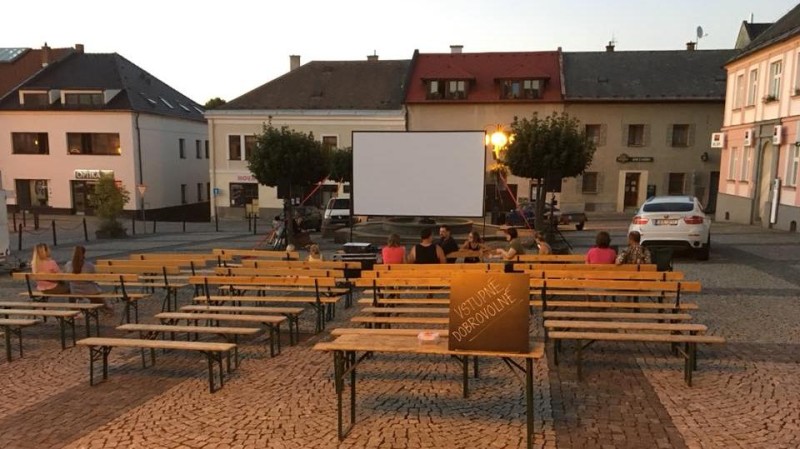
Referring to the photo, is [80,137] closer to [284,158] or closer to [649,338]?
[284,158]

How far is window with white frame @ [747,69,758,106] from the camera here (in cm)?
2314

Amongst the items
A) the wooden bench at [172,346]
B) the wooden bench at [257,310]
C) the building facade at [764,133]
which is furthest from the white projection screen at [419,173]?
the building facade at [764,133]

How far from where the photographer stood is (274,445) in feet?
14.5

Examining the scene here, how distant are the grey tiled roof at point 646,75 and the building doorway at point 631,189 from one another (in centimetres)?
433

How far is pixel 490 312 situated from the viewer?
13.6 ft

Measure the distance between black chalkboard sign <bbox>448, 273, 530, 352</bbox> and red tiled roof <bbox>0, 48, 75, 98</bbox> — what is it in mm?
44953

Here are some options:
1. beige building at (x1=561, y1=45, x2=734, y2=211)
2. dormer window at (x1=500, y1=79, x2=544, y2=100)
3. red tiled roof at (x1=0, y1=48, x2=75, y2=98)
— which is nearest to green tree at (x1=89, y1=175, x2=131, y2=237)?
dormer window at (x1=500, y1=79, x2=544, y2=100)

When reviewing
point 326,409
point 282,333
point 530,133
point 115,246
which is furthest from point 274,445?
point 115,246

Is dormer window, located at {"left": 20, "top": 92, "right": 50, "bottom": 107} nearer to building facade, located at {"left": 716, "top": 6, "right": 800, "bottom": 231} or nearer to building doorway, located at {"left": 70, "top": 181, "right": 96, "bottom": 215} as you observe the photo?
building doorway, located at {"left": 70, "top": 181, "right": 96, "bottom": 215}

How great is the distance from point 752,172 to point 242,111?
26686mm

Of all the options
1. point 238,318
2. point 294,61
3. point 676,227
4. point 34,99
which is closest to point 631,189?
point 676,227

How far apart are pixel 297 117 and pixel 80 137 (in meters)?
13.1

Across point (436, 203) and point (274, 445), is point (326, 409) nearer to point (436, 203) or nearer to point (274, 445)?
Answer: point (274, 445)

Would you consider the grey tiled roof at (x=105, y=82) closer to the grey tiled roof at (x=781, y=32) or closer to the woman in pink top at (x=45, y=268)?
the woman in pink top at (x=45, y=268)
